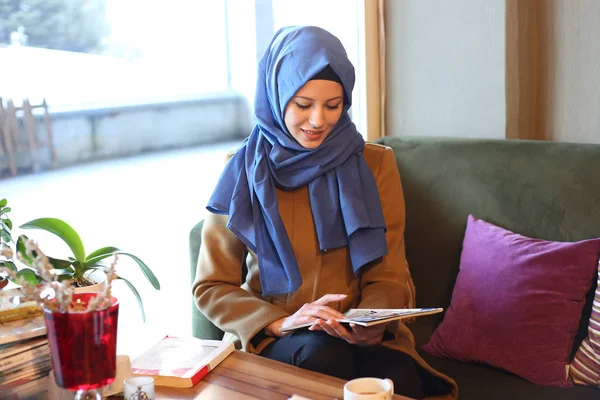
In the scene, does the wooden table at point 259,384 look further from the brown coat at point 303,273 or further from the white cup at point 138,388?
the brown coat at point 303,273

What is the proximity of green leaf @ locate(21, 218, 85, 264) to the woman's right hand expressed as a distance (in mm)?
499

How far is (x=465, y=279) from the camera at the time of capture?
2000 millimetres

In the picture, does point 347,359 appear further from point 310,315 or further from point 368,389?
point 368,389

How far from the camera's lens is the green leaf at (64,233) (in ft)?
6.02

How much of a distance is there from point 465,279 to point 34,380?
1121mm

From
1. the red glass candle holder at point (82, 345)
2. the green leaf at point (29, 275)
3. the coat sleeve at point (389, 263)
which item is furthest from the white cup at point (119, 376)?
the coat sleeve at point (389, 263)

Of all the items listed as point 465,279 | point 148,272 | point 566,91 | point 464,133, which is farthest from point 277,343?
point 566,91

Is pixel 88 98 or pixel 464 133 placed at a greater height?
pixel 88 98

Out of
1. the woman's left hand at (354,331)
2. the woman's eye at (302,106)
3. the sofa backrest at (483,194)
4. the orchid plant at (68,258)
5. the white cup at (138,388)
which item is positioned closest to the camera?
the white cup at (138,388)

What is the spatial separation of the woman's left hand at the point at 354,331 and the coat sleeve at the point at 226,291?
0.61 feet

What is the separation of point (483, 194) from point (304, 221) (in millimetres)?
554

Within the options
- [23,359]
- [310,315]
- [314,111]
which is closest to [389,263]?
[310,315]

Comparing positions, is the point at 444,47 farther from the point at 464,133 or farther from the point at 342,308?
the point at 342,308

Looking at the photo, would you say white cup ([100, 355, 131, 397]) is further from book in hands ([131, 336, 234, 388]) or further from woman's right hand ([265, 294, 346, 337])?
woman's right hand ([265, 294, 346, 337])
